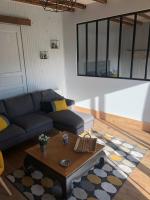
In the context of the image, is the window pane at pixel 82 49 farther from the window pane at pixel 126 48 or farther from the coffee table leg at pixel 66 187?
the coffee table leg at pixel 66 187

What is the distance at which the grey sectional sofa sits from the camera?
2.81 meters

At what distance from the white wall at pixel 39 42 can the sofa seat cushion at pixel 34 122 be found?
3.24 ft

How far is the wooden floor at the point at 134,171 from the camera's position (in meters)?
2.08

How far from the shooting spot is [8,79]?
3.64 meters

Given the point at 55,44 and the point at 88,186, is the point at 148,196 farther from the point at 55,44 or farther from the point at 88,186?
the point at 55,44

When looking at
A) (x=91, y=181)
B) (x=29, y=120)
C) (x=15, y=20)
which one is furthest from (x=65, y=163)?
(x=15, y=20)

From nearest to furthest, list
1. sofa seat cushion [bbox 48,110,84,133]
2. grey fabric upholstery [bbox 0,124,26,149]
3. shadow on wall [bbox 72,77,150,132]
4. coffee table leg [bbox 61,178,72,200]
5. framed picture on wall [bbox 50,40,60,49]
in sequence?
coffee table leg [bbox 61,178,72,200] < grey fabric upholstery [bbox 0,124,26,149] < sofa seat cushion [bbox 48,110,84,133] < shadow on wall [bbox 72,77,150,132] < framed picture on wall [bbox 50,40,60,49]

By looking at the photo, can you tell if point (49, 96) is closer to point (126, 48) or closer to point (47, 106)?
point (47, 106)

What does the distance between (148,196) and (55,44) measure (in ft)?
12.2

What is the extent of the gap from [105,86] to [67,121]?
141 centimetres

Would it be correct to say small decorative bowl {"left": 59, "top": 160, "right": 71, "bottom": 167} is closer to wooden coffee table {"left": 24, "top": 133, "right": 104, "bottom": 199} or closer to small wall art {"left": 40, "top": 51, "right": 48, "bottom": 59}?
wooden coffee table {"left": 24, "top": 133, "right": 104, "bottom": 199}

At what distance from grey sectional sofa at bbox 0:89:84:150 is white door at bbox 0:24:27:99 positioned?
0.32 metres

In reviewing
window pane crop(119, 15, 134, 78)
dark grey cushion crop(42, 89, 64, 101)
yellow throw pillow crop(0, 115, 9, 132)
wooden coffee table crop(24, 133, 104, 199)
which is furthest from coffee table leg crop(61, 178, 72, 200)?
window pane crop(119, 15, 134, 78)

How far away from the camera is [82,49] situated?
4.39m
